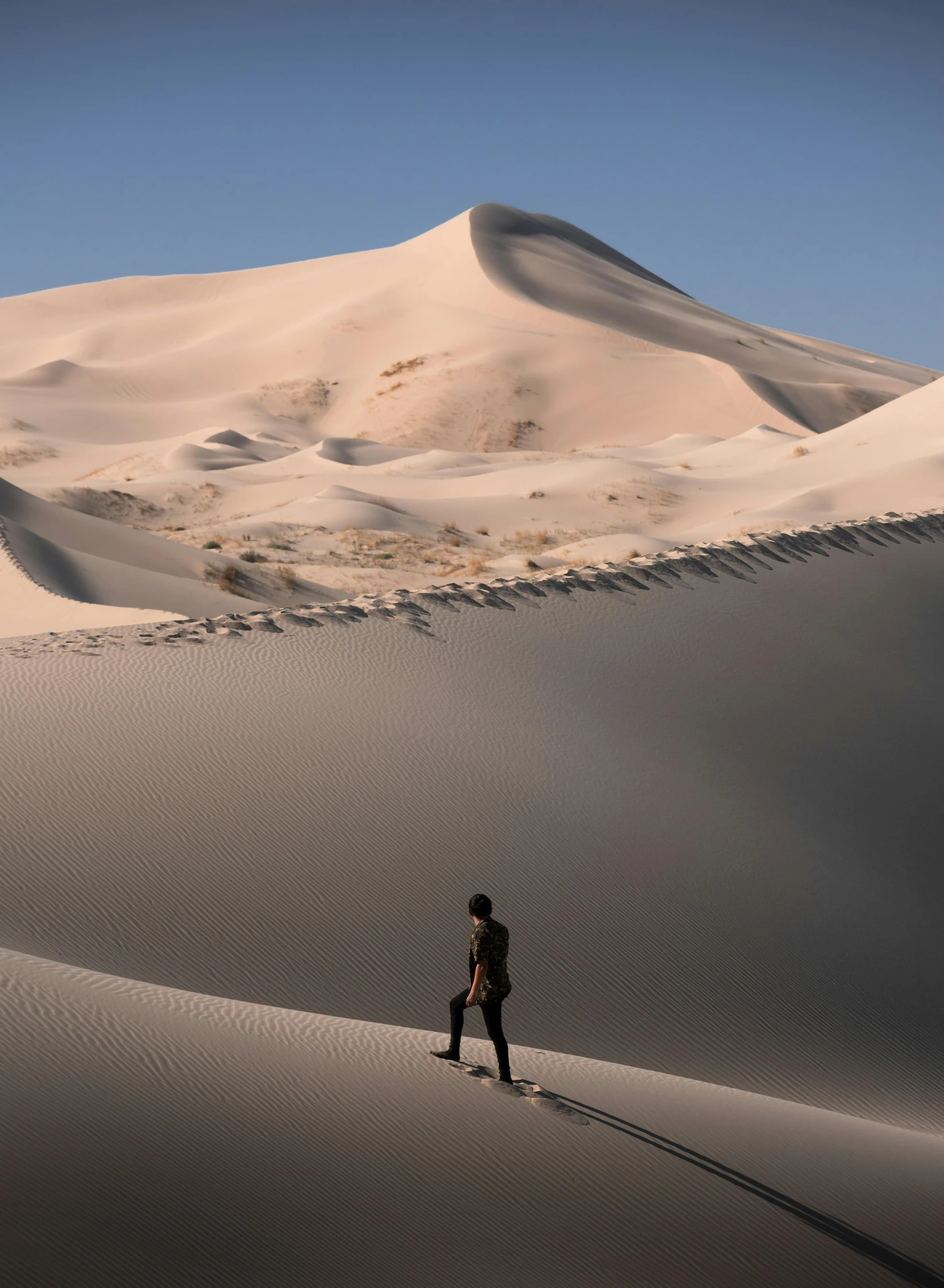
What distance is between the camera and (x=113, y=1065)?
4336mm

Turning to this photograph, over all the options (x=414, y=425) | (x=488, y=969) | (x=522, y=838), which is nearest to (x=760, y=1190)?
(x=488, y=969)

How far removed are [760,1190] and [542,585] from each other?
852cm

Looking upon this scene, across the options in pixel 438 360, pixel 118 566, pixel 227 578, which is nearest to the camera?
pixel 118 566

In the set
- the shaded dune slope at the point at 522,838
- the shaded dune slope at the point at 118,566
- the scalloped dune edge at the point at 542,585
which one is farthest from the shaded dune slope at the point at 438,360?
the shaded dune slope at the point at 522,838

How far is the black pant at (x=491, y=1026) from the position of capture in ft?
16.0

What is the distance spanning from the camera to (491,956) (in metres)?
4.87

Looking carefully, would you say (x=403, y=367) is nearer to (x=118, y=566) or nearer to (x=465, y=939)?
(x=118, y=566)

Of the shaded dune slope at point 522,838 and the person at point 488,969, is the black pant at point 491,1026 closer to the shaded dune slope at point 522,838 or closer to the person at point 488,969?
the person at point 488,969

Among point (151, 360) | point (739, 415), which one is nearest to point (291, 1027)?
point (739, 415)

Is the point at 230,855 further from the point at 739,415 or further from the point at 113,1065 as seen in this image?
the point at 739,415

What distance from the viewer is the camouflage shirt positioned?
4863 mm

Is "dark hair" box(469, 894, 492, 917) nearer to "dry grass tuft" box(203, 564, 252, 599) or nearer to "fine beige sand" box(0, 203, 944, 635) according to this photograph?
"fine beige sand" box(0, 203, 944, 635)

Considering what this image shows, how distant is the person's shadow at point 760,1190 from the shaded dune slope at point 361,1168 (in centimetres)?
1

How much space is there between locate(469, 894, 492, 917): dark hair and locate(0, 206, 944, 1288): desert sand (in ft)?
2.33
